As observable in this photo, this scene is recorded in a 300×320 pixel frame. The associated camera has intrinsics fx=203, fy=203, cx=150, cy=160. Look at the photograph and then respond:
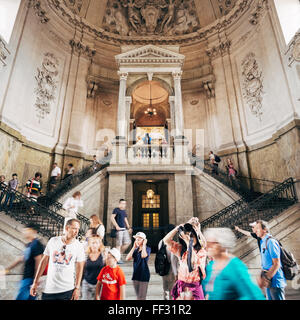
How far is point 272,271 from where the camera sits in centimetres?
305

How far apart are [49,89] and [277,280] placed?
50.6 ft

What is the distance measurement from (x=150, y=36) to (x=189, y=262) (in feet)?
65.7

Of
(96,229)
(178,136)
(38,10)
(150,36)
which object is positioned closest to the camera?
(96,229)

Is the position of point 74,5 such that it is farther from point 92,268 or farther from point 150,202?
point 92,268

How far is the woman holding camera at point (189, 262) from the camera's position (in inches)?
109

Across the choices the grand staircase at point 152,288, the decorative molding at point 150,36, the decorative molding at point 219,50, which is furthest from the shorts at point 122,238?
the decorative molding at point 150,36

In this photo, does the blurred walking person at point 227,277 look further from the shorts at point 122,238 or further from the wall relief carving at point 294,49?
the wall relief carving at point 294,49

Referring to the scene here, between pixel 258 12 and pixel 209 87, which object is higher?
pixel 258 12

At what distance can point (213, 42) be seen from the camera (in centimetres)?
1697

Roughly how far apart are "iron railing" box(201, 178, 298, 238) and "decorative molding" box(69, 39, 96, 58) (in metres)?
15.6

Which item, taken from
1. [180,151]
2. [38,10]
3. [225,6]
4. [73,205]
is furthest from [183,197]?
[225,6]

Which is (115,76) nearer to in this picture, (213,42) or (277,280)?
(213,42)

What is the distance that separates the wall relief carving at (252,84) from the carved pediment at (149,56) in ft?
17.5

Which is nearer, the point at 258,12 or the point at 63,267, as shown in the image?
the point at 63,267
